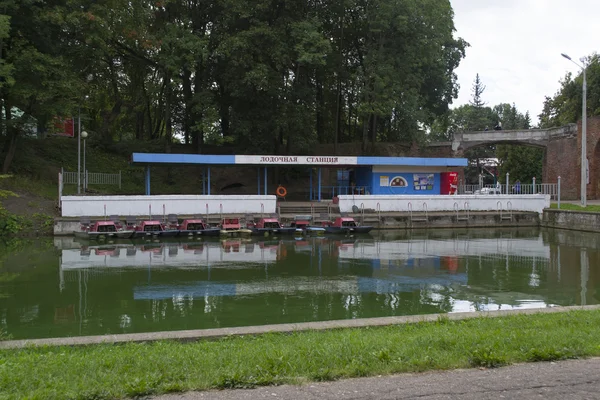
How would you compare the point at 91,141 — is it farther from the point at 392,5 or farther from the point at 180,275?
the point at 180,275

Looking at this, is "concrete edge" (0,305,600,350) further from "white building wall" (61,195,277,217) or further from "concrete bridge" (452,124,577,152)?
"concrete bridge" (452,124,577,152)

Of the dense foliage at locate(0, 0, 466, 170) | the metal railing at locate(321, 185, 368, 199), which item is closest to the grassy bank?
the dense foliage at locate(0, 0, 466, 170)

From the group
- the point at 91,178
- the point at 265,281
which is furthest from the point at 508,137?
the point at 265,281

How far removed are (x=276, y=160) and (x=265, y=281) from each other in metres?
21.0

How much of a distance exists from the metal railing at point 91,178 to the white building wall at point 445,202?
17073mm

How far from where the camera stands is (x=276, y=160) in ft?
118

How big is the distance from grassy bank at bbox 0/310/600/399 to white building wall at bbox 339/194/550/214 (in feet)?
88.0

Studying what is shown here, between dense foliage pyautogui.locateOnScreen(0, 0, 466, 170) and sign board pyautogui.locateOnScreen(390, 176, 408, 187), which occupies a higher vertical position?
dense foliage pyautogui.locateOnScreen(0, 0, 466, 170)

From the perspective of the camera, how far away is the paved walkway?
17.2 ft

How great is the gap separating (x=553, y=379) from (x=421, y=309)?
6135 mm

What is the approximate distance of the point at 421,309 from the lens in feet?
38.7

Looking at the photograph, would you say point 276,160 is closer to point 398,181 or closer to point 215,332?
point 398,181

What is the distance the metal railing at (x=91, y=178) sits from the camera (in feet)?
119

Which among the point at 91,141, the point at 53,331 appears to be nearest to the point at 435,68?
the point at 91,141
